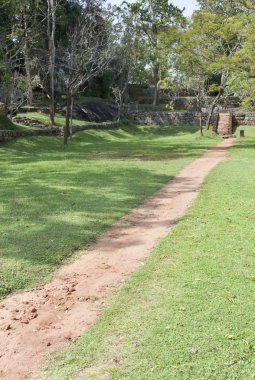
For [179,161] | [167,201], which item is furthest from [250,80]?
[167,201]

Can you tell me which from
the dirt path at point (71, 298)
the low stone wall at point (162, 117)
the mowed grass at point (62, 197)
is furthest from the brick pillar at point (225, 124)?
the dirt path at point (71, 298)

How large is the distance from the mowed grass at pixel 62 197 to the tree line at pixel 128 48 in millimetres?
4351

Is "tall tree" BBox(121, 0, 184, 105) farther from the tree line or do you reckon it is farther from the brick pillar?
the brick pillar

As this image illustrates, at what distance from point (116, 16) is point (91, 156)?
23821 millimetres

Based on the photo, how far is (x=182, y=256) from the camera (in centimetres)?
580

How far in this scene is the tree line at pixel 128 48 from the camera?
19625mm

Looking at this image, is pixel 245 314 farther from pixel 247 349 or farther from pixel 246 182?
pixel 246 182

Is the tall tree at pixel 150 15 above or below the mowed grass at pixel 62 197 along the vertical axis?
above

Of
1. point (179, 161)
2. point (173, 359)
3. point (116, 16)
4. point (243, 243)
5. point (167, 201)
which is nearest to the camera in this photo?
point (173, 359)

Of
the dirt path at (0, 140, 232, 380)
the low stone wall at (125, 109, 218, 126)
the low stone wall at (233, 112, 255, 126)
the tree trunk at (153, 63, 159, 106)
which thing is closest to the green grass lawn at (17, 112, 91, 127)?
the low stone wall at (125, 109, 218, 126)

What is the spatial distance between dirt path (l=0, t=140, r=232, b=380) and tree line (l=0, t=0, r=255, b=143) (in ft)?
39.9

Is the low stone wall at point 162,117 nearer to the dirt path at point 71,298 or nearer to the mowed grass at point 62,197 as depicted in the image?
the mowed grass at point 62,197

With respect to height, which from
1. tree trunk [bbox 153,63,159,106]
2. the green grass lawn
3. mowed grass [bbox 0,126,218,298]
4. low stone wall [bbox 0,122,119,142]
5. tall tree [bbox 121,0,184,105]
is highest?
tall tree [bbox 121,0,184,105]

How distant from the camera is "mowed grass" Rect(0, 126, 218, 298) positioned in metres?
5.74
